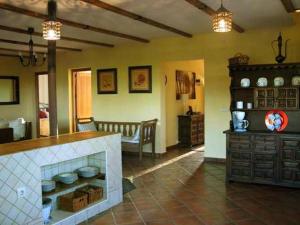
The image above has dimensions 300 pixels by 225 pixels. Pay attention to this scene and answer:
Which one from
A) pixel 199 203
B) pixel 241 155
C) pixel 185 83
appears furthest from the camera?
pixel 185 83

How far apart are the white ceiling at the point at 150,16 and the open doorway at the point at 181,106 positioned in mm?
1794

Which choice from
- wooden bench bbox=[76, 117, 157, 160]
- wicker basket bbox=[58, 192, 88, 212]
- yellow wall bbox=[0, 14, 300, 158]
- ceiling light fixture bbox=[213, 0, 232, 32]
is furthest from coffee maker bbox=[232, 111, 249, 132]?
wicker basket bbox=[58, 192, 88, 212]

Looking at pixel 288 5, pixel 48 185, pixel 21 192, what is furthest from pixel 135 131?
pixel 21 192

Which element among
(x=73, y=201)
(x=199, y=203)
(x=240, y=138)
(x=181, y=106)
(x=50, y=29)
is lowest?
(x=199, y=203)

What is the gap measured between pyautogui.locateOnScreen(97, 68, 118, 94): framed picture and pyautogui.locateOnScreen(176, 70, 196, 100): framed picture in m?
1.58

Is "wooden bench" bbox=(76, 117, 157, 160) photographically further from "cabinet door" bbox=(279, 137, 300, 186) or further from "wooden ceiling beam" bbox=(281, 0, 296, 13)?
"wooden ceiling beam" bbox=(281, 0, 296, 13)

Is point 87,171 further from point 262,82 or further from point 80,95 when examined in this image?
point 80,95

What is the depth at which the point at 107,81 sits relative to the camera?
775 centimetres

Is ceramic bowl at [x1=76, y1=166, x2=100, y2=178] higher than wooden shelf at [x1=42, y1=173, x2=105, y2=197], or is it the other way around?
ceramic bowl at [x1=76, y1=166, x2=100, y2=178]

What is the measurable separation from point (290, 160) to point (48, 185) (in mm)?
3267

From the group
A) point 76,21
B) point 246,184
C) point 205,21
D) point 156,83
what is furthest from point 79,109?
point 246,184

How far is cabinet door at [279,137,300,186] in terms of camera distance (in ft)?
15.0

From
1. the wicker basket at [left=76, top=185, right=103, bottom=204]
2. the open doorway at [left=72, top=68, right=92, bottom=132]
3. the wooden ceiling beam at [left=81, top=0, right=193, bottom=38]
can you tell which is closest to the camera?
the wicker basket at [left=76, top=185, right=103, bottom=204]

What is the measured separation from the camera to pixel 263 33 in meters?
5.93
